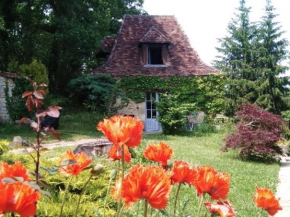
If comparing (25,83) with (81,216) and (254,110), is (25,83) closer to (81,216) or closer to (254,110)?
(254,110)

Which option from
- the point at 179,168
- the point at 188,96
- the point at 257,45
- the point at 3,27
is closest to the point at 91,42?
the point at 3,27

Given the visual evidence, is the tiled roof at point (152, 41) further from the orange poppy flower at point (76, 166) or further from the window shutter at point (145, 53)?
the orange poppy flower at point (76, 166)

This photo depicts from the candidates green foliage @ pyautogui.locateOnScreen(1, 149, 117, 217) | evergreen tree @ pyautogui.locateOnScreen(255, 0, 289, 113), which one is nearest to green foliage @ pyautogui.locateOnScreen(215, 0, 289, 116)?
evergreen tree @ pyautogui.locateOnScreen(255, 0, 289, 113)

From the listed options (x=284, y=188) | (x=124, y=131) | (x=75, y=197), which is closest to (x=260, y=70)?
(x=284, y=188)

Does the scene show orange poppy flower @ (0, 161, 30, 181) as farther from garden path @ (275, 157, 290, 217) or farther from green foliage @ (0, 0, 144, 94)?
green foliage @ (0, 0, 144, 94)

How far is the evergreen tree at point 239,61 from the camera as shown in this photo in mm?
25672

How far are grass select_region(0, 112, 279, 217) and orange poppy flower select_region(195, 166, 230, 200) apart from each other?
492 mm

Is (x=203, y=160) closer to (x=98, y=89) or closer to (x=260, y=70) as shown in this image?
(x=98, y=89)

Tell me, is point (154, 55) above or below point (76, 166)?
above

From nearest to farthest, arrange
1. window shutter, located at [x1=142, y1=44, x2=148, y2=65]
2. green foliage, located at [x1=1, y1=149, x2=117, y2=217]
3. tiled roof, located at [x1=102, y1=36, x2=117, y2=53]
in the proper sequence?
green foliage, located at [x1=1, y1=149, x2=117, y2=217], window shutter, located at [x1=142, y1=44, x2=148, y2=65], tiled roof, located at [x1=102, y1=36, x2=117, y2=53]

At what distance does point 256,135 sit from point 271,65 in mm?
15289

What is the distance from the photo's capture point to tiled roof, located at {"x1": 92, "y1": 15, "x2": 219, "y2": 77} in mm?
19828

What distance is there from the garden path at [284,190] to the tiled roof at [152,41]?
389 inches

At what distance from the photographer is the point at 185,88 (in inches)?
783
